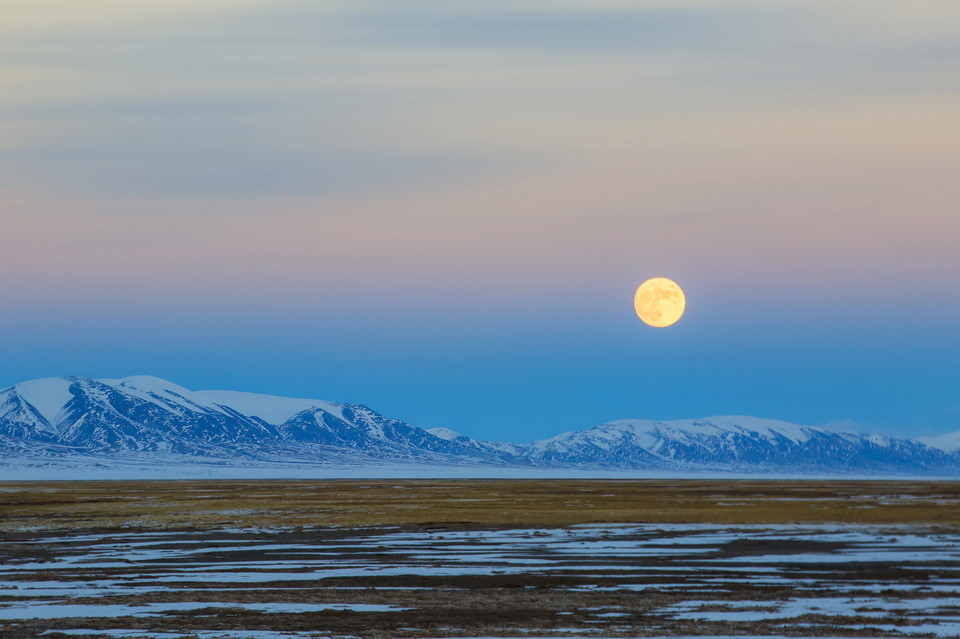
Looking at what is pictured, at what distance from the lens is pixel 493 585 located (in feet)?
97.1

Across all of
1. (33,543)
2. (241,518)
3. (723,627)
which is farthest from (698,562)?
Answer: (241,518)

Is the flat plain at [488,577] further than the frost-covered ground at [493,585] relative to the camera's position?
Yes

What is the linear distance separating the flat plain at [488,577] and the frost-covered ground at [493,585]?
0.09 meters

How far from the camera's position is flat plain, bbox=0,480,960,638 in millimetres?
23516

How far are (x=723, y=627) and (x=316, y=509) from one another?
163 ft

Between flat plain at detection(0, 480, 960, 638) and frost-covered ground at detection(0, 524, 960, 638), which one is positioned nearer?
frost-covered ground at detection(0, 524, 960, 638)

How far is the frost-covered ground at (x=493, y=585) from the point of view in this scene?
23.3 m

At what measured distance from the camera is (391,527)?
52.6 metres

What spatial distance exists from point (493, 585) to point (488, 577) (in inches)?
66.4

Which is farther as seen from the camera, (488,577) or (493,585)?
(488,577)

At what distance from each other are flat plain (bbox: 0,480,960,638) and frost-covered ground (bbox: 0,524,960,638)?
0.09m

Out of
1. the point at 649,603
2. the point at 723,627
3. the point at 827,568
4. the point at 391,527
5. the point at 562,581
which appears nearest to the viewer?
the point at 723,627

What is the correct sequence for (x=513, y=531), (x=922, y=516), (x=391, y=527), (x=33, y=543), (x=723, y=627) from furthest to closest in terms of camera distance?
(x=922, y=516), (x=391, y=527), (x=513, y=531), (x=33, y=543), (x=723, y=627)

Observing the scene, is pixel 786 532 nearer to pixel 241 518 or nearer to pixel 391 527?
pixel 391 527
